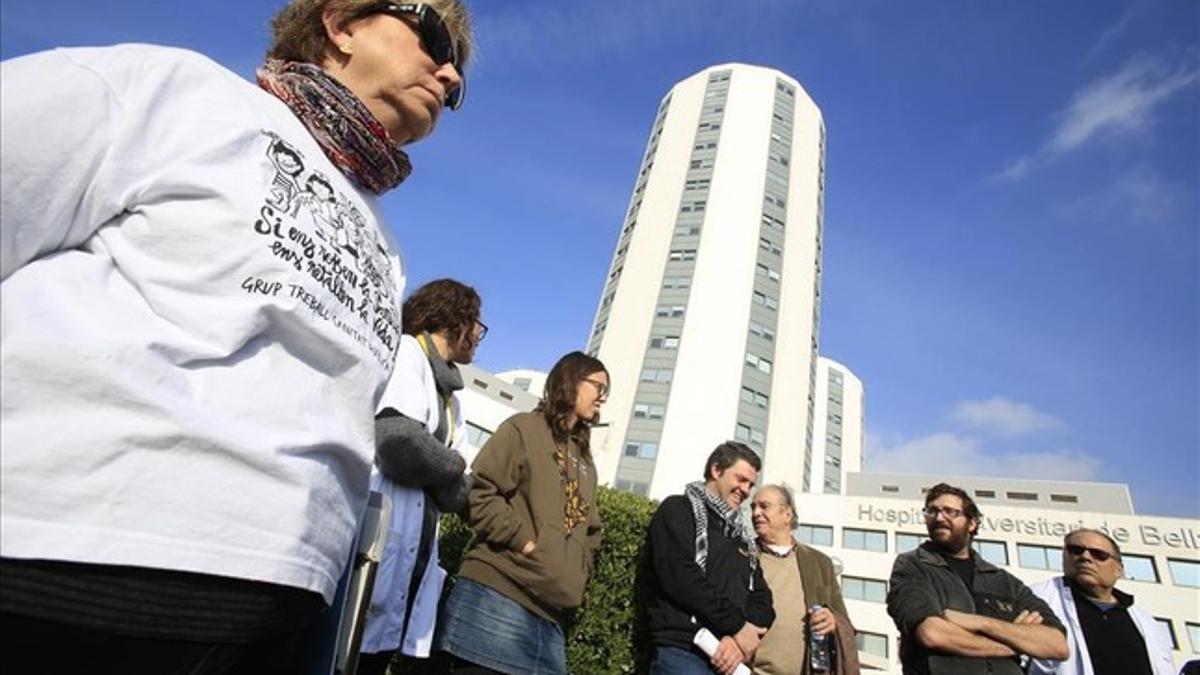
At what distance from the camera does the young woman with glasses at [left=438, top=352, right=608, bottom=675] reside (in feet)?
9.31

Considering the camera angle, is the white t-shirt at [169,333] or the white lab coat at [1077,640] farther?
the white lab coat at [1077,640]

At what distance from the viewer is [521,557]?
9.72 ft

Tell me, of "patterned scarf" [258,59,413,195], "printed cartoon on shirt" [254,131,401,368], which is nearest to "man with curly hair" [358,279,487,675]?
"printed cartoon on shirt" [254,131,401,368]

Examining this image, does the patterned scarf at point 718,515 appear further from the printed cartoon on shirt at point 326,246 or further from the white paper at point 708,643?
the printed cartoon on shirt at point 326,246

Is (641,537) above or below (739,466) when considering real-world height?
below

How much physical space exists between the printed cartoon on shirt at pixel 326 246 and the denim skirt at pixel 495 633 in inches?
78.9

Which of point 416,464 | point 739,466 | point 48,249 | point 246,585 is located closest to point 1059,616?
point 739,466

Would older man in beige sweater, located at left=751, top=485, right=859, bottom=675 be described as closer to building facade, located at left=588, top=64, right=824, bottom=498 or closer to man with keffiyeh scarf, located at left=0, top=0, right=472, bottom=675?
man with keffiyeh scarf, located at left=0, top=0, right=472, bottom=675

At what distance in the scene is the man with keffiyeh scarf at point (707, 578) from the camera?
369 centimetres

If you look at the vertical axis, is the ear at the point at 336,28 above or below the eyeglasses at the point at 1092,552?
below

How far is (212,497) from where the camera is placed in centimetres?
A: 81

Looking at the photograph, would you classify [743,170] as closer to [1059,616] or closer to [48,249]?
[1059,616]

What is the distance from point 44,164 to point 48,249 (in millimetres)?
121

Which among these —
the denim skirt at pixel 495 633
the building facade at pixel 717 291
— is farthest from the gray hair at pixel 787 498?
the building facade at pixel 717 291
